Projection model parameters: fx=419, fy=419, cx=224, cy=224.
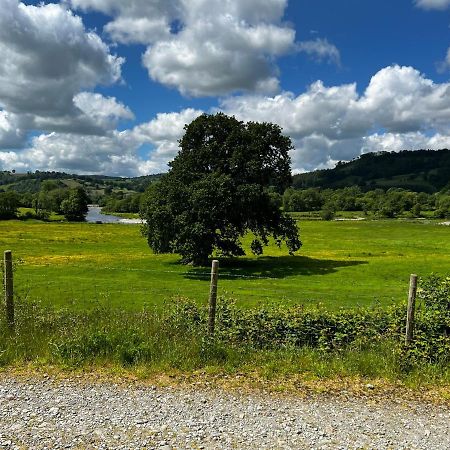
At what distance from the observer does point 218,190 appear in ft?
137

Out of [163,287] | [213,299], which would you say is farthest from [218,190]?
[213,299]

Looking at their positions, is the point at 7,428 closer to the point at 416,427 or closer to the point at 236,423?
the point at 236,423

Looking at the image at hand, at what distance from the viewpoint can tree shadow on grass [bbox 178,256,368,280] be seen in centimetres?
4201

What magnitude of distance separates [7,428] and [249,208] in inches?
1461

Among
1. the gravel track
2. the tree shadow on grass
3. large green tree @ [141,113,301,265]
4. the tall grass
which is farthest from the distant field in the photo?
the gravel track

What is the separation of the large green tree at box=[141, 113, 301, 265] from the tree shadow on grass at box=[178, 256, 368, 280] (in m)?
2.09

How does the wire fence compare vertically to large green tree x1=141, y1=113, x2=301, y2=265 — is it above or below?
below

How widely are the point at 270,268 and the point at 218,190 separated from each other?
11.2m

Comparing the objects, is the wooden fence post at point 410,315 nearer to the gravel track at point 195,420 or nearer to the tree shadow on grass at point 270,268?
the gravel track at point 195,420

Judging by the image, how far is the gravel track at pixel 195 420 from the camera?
291 inches

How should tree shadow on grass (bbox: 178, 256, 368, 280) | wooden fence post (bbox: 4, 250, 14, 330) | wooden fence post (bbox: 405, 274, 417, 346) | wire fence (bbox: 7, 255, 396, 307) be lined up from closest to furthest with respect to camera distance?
1. wooden fence post (bbox: 405, 274, 417, 346)
2. wooden fence post (bbox: 4, 250, 14, 330)
3. wire fence (bbox: 7, 255, 396, 307)
4. tree shadow on grass (bbox: 178, 256, 368, 280)

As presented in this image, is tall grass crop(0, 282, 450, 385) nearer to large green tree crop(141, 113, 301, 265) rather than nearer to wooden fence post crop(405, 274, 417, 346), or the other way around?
wooden fence post crop(405, 274, 417, 346)

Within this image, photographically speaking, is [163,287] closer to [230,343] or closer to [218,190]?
[218,190]

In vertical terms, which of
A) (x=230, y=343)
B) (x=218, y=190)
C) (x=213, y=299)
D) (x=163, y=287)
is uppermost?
(x=218, y=190)
